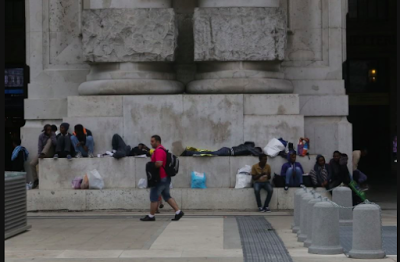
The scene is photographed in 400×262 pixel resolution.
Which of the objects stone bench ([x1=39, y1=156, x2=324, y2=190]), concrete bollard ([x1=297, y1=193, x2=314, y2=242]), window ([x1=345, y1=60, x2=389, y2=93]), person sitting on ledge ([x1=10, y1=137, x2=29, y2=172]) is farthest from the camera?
window ([x1=345, y1=60, x2=389, y2=93])

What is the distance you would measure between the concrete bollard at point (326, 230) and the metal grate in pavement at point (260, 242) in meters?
0.46

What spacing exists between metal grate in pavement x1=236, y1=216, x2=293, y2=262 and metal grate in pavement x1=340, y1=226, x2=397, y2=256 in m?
0.98

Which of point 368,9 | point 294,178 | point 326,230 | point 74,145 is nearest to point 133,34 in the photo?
point 74,145

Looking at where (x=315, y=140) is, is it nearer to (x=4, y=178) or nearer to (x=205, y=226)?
(x=205, y=226)

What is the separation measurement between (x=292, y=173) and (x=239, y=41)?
337 cm

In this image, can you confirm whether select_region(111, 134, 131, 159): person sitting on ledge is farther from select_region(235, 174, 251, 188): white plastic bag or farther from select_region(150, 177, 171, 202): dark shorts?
select_region(150, 177, 171, 202): dark shorts

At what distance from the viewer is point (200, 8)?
69.2 ft

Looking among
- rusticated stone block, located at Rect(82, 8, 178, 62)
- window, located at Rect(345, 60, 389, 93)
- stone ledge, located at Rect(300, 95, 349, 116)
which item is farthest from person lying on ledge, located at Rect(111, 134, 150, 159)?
window, located at Rect(345, 60, 389, 93)

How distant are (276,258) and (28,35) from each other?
12666 millimetres

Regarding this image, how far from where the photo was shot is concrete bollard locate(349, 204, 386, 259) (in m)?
11.7

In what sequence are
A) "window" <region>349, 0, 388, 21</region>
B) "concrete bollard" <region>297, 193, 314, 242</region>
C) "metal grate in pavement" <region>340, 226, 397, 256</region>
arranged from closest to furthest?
1. "metal grate in pavement" <region>340, 226, 397, 256</region>
2. "concrete bollard" <region>297, 193, 314, 242</region>
3. "window" <region>349, 0, 388, 21</region>

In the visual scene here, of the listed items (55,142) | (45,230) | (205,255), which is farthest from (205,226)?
Result: (55,142)

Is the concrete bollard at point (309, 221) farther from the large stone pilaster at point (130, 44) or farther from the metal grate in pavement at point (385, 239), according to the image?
the large stone pilaster at point (130, 44)

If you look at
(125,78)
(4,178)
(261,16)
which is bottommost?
(4,178)
